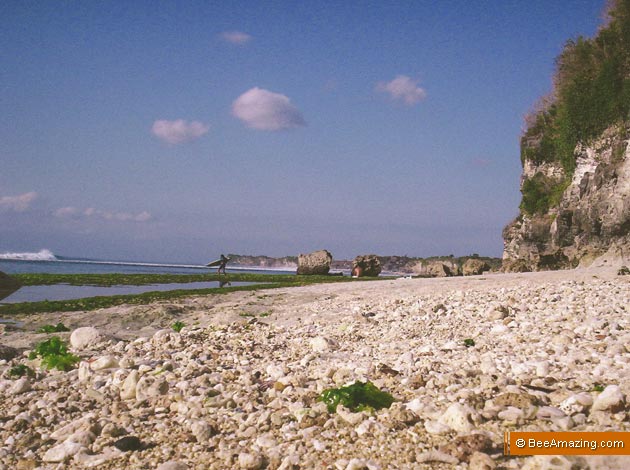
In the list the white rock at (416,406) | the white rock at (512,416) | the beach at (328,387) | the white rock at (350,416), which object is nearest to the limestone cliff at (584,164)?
the beach at (328,387)

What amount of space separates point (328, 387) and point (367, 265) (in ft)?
134

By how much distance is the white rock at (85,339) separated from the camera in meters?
7.78

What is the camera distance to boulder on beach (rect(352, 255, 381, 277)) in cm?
4475

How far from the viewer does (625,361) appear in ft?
15.7

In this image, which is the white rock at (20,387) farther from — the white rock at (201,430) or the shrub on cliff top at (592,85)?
the shrub on cliff top at (592,85)

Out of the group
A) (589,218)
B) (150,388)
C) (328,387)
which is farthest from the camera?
(589,218)

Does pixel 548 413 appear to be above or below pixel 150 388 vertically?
above

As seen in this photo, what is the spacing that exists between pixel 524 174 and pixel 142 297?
2373cm

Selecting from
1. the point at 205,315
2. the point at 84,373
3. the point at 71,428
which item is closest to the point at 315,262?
the point at 205,315

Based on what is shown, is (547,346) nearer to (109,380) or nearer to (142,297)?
(109,380)

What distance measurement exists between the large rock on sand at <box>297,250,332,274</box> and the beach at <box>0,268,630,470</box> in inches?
1525

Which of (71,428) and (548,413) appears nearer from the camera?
(548,413)

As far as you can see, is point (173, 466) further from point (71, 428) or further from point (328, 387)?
point (328, 387)

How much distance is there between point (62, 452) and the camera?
12.3 ft
